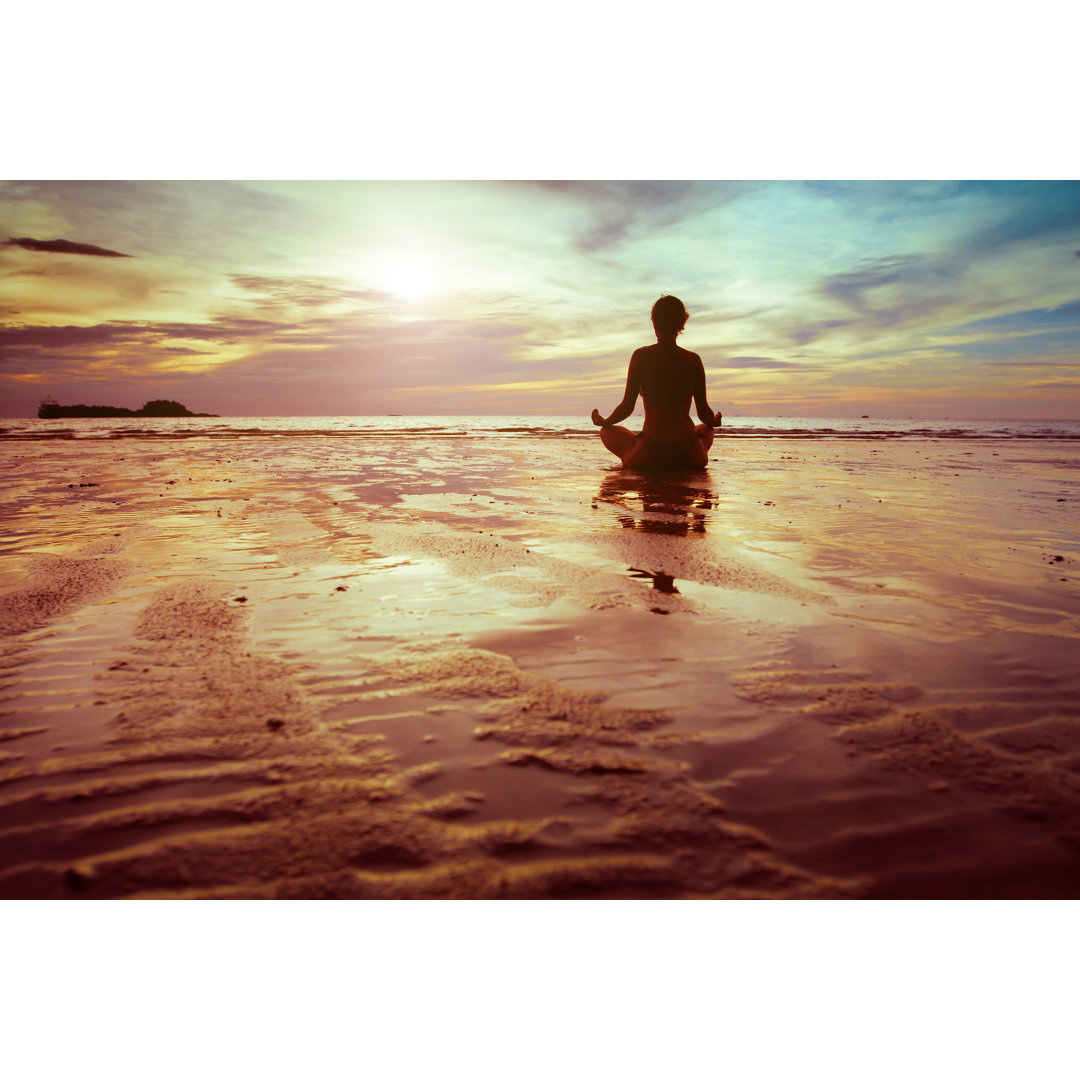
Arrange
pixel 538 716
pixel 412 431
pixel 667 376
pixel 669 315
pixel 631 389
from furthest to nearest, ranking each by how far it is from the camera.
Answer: pixel 412 431 → pixel 631 389 → pixel 667 376 → pixel 669 315 → pixel 538 716

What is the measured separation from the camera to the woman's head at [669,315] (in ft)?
24.8

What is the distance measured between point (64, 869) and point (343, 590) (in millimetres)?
1920

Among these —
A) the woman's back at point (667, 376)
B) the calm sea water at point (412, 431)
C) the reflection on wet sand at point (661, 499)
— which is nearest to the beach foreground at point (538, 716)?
the reflection on wet sand at point (661, 499)

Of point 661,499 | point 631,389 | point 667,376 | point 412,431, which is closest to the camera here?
point 661,499

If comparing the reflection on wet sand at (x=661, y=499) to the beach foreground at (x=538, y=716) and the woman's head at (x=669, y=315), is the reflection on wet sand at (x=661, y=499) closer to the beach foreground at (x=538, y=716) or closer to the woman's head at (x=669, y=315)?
the beach foreground at (x=538, y=716)

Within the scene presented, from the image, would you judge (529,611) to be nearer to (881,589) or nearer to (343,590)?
(343,590)

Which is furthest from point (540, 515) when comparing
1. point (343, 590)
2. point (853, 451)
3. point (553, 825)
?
point (853, 451)

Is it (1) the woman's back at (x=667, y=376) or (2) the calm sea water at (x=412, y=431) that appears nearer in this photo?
(1) the woman's back at (x=667, y=376)

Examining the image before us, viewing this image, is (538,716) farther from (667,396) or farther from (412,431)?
(412,431)

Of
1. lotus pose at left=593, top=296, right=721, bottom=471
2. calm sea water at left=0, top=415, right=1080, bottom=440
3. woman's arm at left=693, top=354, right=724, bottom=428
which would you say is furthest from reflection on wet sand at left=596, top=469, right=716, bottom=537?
calm sea water at left=0, top=415, right=1080, bottom=440

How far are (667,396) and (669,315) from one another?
1027 millimetres

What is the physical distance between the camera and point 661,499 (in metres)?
6.48

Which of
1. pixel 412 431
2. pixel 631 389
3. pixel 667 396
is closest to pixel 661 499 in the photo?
pixel 667 396

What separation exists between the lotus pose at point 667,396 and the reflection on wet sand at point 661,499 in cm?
32
